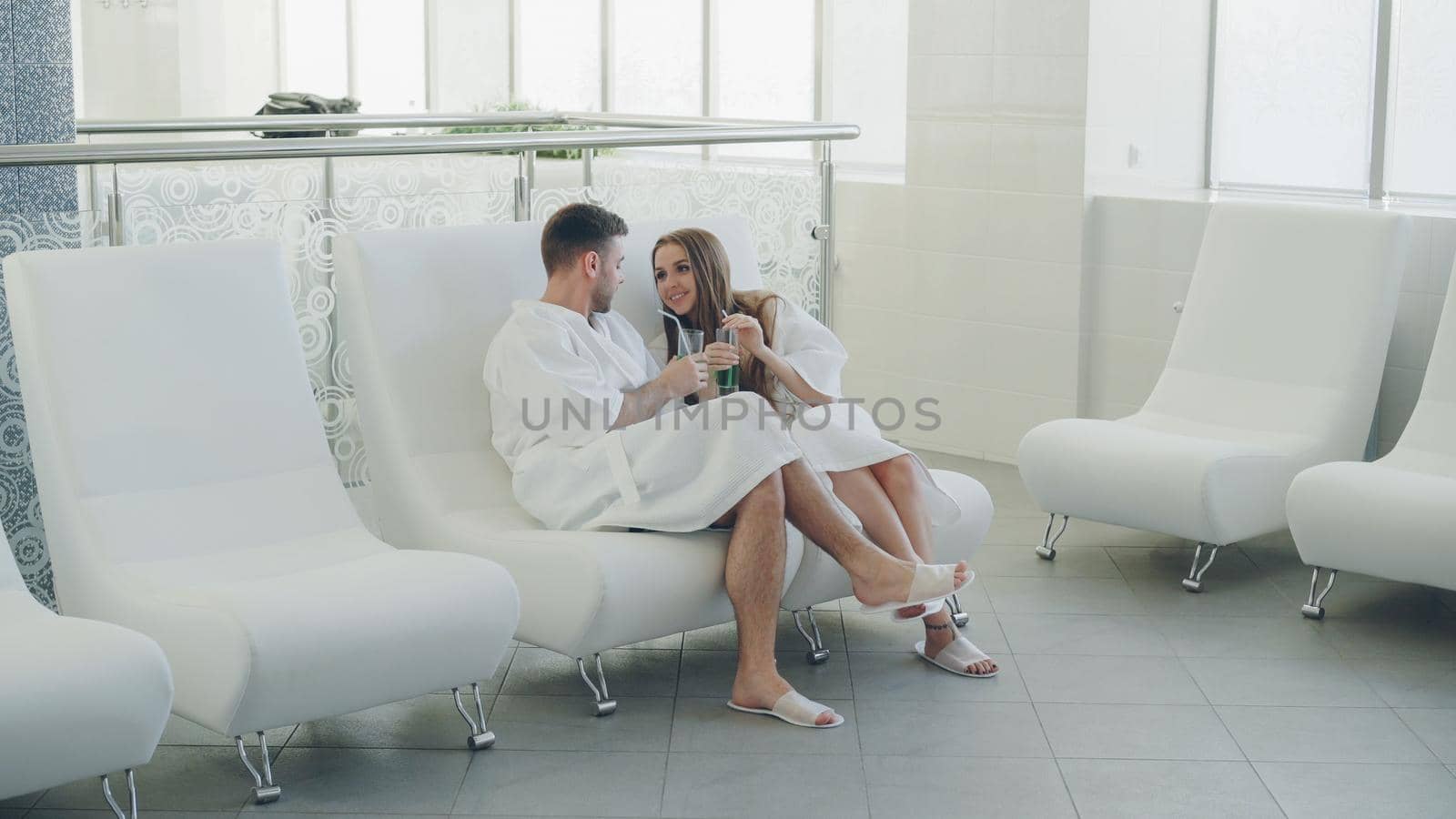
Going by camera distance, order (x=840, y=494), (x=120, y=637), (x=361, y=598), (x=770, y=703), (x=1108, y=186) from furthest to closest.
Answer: (x=1108, y=186)
(x=840, y=494)
(x=770, y=703)
(x=361, y=598)
(x=120, y=637)

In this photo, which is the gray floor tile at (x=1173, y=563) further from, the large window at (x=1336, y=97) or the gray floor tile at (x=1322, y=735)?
the large window at (x=1336, y=97)

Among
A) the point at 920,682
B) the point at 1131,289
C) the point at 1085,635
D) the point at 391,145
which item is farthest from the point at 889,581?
the point at 1131,289

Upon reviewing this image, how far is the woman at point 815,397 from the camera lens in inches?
158

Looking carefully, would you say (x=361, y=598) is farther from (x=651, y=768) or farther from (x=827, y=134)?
(x=827, y=134)

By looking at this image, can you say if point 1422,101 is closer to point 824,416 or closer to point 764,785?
point 824,416

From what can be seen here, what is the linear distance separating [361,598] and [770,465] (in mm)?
1023

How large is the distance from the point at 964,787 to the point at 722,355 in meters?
1.16

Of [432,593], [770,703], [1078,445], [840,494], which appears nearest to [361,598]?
[432,593]

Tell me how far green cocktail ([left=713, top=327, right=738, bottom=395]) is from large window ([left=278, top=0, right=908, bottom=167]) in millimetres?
3922

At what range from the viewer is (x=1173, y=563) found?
5.19 m

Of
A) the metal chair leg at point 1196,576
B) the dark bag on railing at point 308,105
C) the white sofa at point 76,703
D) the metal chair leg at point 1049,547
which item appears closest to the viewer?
the white sofa at point 76,703

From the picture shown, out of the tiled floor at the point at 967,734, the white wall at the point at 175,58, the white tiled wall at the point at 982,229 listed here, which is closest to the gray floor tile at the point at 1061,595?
the tiled floor at the point at 967,734

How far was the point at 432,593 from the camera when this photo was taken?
3.30 meters

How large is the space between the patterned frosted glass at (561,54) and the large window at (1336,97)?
428 cm
